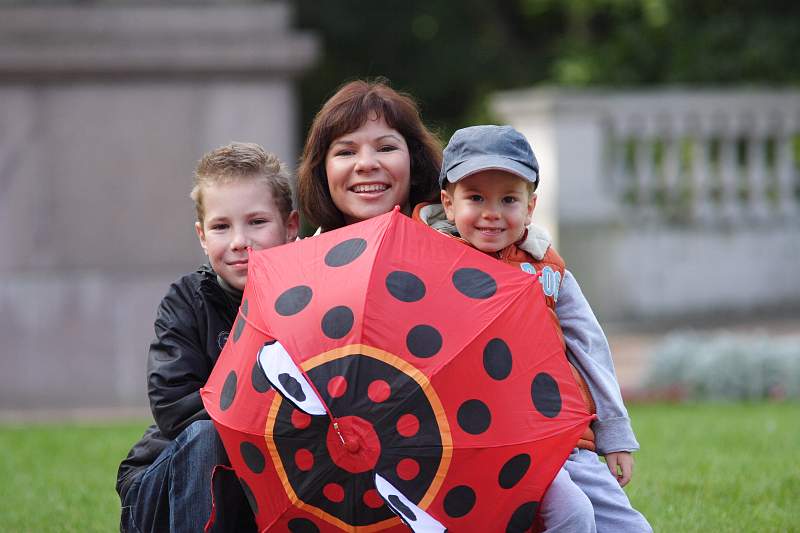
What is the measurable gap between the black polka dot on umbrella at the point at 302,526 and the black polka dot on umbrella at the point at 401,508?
0.87 ft

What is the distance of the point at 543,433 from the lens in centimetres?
371

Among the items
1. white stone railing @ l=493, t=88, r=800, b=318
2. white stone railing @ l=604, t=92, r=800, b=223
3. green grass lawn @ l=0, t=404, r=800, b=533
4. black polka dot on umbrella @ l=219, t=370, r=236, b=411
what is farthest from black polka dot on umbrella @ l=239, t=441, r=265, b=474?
white stone railing @ l=604, t=92, r=800, b=223

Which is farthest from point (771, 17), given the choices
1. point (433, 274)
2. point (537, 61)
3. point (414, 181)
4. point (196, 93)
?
point (433, 274)

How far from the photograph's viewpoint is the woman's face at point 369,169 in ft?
15.1

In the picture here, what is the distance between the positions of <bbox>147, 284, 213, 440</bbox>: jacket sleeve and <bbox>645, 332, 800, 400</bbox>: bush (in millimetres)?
5491

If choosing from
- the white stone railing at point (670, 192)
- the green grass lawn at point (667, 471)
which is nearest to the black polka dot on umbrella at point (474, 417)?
the green grass lawn at point (667, 471)

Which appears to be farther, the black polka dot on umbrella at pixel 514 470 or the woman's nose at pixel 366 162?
the woman's nose at pixel 366 162

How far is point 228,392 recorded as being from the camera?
382cm

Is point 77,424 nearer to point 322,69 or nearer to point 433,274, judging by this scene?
point 433,274

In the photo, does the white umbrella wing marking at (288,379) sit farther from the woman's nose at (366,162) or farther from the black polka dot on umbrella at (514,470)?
the woman's nose at (366,162)

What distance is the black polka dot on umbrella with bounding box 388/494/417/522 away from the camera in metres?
3.58

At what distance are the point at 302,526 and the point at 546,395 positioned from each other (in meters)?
0.75

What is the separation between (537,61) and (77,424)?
44.6 ft

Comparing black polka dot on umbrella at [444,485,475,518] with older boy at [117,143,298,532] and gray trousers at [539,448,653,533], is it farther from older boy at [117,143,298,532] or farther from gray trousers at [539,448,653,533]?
older boy at [117,143,298,532]
